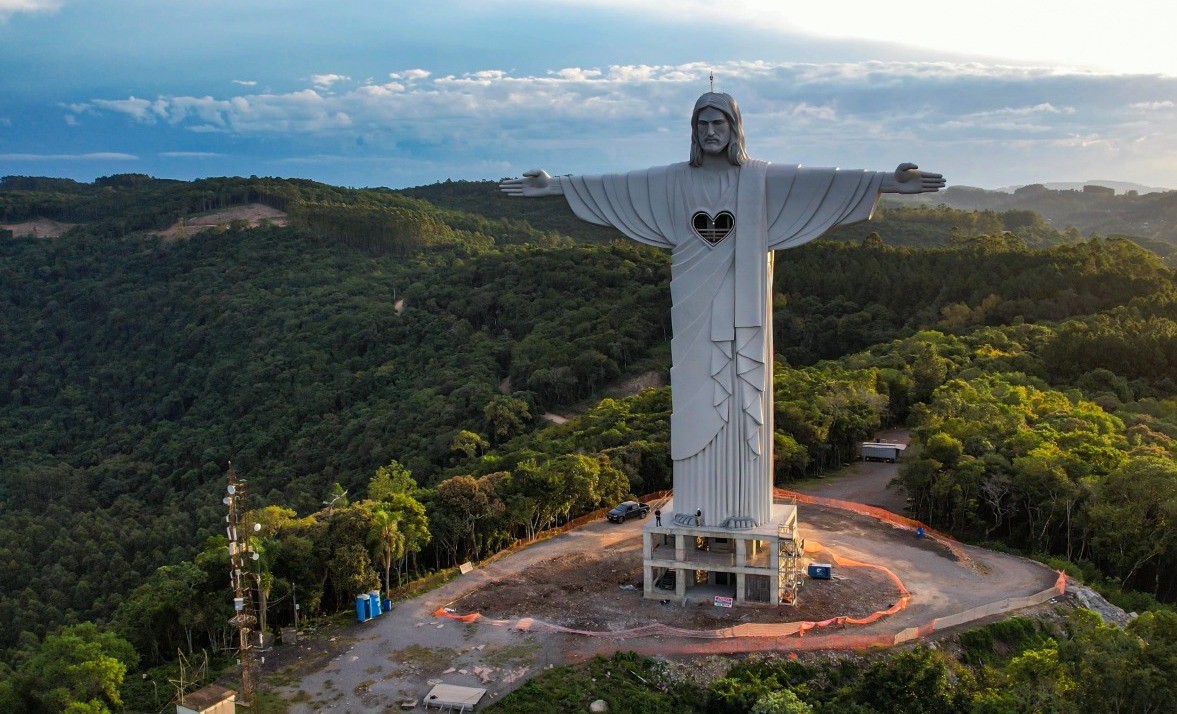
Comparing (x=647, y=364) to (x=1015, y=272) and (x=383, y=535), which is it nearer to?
(x=1015, y=272)

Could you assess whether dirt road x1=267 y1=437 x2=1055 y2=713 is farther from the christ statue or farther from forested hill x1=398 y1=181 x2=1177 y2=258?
forested hill x1=398 y1=181 x2=1177 y2=258

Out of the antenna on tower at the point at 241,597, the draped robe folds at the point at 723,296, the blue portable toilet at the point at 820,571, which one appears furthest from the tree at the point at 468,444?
the antenna on tower at the point at 241,597

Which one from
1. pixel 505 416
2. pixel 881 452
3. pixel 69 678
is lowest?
pixel 505 416

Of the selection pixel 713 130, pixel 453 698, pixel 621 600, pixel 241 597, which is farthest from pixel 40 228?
pixel 453 698

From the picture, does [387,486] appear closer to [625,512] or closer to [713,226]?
[625,512]

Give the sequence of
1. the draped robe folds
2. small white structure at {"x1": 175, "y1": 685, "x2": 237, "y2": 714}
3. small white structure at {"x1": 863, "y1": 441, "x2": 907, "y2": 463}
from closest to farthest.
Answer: small white structure at {"x1": 175, "y1": 685, "x2": 237, "y2": 714} < the draped robe folds < small white structure at {"x1": 863, "y1": 441, "x2": 907, "y2": 463}

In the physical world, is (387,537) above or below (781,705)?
above

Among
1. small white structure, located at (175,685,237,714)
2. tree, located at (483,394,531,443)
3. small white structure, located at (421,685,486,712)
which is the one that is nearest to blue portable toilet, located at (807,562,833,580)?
small white structure, located at (421,685,486,712)
